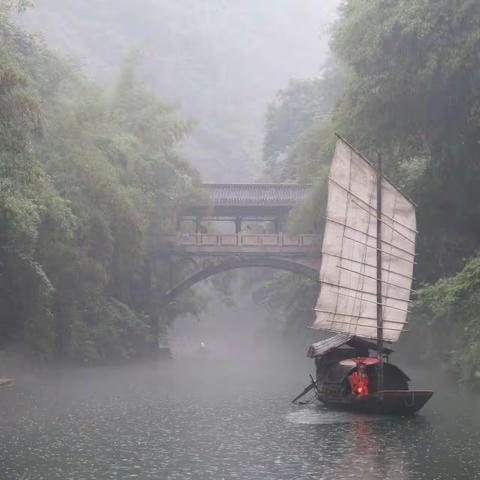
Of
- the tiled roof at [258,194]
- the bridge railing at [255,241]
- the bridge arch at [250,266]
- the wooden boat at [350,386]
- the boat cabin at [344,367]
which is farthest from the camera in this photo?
the tiled roof at [258,194]

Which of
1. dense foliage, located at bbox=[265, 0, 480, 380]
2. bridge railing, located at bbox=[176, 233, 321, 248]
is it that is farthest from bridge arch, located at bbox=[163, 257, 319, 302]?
dense foliage, located at bbox=[265, 0, 480, 380]

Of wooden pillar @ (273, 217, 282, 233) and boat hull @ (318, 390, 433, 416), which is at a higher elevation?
wooden pillar @ (273, 217, 282, 233)

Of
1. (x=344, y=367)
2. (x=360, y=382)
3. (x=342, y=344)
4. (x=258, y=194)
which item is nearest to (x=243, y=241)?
(x=258, y=194)

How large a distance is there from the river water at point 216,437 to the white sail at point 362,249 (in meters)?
2.44

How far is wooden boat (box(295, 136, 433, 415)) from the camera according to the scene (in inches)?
869

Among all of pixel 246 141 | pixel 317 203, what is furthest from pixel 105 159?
pixel 246 141

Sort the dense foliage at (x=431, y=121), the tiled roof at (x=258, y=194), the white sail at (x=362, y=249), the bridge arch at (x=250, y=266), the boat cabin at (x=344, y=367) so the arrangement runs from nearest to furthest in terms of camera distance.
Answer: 1. the boat cabin at (x=344, y=367)
2. the white sail at (x=362, y=249)
3. the dense foliage at (x=431, y=121)
4. the bridge arch at (x=250, y=266)
5. the tiled roof at (x=258, y=194)

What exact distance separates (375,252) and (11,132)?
8899mm

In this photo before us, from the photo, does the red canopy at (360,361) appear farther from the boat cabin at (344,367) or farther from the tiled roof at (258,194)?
the tiled roof at (258,194)

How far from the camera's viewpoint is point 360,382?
21.4 metres

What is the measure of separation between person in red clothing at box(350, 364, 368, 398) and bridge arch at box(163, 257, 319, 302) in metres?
21.0

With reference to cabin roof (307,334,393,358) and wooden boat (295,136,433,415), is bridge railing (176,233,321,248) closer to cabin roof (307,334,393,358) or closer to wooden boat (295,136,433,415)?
cabin roof (307,334,393,358)

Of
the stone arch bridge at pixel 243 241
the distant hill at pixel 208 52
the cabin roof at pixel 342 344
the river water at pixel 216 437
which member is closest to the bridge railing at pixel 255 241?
the stone arch bridge at pixel 243 241

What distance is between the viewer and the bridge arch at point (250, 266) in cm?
4278
